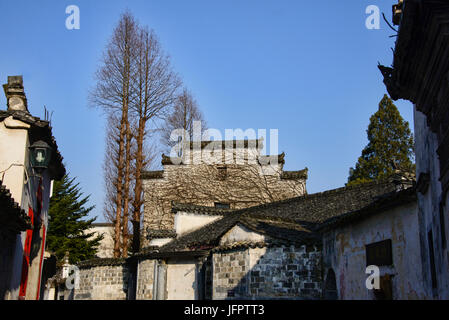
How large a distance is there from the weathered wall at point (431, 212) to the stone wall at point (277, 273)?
649 cm

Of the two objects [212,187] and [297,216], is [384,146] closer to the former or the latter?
[212,187]

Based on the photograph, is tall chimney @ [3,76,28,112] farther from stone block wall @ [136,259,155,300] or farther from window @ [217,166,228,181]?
window @ [217,166,228,181]

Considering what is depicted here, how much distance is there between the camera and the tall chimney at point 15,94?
43.0ft

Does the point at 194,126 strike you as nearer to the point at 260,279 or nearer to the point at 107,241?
the point at 107,241

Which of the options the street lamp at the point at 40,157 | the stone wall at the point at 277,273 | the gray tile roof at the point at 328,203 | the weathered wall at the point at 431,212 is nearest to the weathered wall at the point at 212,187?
the gray tile roof at the point at 328,203

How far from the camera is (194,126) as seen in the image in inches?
1377

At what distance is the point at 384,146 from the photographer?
30.3 metres

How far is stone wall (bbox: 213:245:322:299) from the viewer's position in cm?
1527

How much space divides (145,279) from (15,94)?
1016 cm

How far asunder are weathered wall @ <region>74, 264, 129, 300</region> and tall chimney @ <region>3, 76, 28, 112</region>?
41.2ft

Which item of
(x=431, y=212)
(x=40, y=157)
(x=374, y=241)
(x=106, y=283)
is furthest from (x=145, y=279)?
(x=431, y=212)

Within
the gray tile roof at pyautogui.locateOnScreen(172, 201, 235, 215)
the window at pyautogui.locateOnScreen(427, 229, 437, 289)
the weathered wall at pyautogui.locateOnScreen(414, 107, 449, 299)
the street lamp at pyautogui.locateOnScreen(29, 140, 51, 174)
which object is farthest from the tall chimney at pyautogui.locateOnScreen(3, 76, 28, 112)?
the gray tile roof at pyautogui.locateOnScreen(172, 201, 235, 215)

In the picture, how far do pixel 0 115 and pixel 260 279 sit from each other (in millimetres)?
8569
